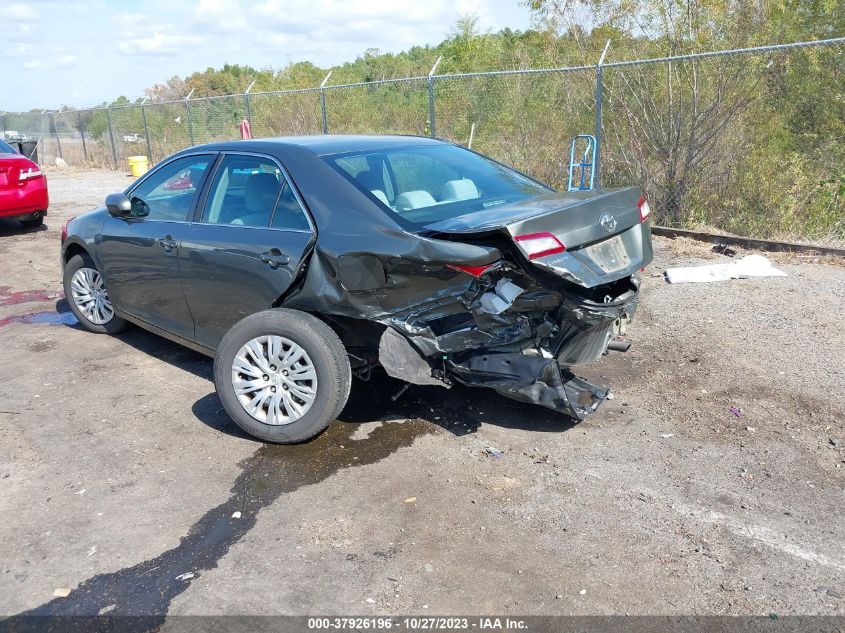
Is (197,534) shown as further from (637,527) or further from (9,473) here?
(637,527)

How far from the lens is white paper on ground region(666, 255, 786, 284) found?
7125mm

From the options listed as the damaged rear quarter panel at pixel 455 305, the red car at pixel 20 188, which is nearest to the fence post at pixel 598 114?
the damaged rear quarter panel at pixel 455 305

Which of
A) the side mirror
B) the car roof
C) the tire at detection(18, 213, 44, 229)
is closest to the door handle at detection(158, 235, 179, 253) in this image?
the side mirror

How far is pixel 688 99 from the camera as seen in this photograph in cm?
919

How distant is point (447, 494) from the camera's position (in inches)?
142

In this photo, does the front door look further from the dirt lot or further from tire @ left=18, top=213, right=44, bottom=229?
tire @ left=18, top=213, right=44, bottom=229

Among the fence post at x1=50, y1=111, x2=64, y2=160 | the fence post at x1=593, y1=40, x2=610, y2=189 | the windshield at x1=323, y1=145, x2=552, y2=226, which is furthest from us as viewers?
the fence post at x1=50, y1=111, x2=64, y2=160

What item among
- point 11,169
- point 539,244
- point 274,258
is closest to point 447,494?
point 539,244

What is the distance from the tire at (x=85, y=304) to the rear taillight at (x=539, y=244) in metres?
3.92

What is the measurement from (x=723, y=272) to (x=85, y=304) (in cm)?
582

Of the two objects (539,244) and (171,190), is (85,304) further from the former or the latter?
(539,244)

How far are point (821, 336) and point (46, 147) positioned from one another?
29348 millimetres

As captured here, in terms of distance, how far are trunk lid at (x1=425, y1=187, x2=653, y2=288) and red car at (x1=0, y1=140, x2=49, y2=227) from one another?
9.26 m

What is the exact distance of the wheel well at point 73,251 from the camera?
620 centimetres
